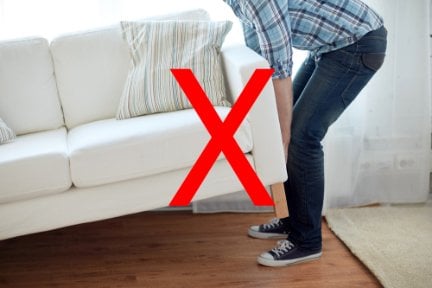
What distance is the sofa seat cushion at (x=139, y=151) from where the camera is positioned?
1.72 metres

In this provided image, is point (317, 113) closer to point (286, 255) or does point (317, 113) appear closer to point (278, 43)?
point (278, 43)

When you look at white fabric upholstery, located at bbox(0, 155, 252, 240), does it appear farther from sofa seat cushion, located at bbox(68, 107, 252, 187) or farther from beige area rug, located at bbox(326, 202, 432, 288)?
beige area rug, located at bbox(326, 202, 432, 288)

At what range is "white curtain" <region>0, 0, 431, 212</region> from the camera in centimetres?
234

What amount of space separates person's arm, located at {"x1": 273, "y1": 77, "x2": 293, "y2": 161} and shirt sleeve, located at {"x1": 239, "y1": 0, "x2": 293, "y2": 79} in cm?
4

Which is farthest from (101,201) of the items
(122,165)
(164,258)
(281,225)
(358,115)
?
(358,115)

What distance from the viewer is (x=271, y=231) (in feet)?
6.77

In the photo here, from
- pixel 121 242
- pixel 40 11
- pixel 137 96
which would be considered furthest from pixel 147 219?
pixel 40 11

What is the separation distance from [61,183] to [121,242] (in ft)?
1.63

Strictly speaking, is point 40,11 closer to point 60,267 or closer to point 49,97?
point 49,97

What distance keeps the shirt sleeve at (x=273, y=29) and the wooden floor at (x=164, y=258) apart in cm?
67

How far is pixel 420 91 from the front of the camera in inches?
92.0

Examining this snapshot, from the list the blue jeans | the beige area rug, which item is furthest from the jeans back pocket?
the beige area rug

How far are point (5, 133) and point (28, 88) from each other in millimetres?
246

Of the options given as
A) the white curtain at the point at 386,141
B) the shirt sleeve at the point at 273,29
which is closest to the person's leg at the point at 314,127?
the shirt sleeve at the point at 273,29
